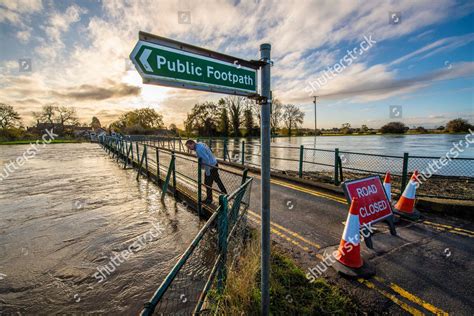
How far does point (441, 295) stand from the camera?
2572mm

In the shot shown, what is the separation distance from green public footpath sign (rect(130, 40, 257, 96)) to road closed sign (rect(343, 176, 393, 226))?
115 inches

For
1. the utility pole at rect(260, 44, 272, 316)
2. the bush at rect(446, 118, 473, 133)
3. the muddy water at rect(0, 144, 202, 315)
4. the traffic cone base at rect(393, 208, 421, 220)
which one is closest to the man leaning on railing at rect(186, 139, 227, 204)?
the muddy water at rect(0, 144, 202, 315)

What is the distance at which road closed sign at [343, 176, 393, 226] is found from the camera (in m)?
3.71

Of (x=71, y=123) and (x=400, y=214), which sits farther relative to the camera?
(x=71, y=123)

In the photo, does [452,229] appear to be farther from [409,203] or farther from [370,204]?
[370,204]

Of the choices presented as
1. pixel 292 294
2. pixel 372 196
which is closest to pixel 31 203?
pixel 292 294

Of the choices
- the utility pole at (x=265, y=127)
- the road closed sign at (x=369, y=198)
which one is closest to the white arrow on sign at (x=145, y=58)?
the utility pole at (x=265, y=127)

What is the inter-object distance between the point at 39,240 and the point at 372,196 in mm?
6622

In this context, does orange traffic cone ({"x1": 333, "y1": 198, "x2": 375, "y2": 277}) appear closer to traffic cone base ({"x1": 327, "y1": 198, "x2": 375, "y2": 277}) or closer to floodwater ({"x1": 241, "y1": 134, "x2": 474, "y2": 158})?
traffic cone base ({"x1": 327, "y1": 198, "x2": 375, "y2": 277})

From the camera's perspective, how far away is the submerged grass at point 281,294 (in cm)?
218

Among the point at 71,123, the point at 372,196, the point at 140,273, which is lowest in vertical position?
the point at 140,273

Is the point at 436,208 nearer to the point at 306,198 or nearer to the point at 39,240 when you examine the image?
the point at 306,198

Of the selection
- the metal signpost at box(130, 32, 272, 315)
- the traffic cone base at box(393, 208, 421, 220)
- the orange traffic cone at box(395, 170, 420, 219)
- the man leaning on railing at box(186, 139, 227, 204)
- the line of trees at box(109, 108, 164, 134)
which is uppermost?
the line of trees at box(109, 108, 164, 134)

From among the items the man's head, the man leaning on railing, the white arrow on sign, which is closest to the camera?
the white arrow on sign
